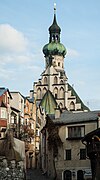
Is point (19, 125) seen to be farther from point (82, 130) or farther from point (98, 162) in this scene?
point (98, 162)

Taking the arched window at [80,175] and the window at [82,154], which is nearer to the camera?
the arched window at [80,175]

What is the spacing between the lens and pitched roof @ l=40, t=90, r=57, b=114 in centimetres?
12681

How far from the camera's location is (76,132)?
222 ft

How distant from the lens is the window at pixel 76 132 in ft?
221

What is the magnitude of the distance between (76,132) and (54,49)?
9128 cm

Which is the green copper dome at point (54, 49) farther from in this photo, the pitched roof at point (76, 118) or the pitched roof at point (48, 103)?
the pitched roof at point (76, 118)

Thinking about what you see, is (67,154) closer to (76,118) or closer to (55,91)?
(76,118)

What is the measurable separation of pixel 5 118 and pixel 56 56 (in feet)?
275

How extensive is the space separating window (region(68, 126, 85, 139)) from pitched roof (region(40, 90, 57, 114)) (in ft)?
186

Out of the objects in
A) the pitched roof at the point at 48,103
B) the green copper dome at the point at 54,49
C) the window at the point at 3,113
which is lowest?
the window at the point at 3,113

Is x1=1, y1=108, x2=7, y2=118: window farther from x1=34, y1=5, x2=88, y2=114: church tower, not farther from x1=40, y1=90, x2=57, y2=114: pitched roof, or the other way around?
x1=34, y1=5, x2=88, y2=114: church tower

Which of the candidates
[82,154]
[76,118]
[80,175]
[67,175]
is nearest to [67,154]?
[82,154]

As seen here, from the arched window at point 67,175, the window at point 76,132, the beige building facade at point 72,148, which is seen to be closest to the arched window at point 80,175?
the beige building facade at point 72,148

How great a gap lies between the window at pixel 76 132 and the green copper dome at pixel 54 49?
297 ft
